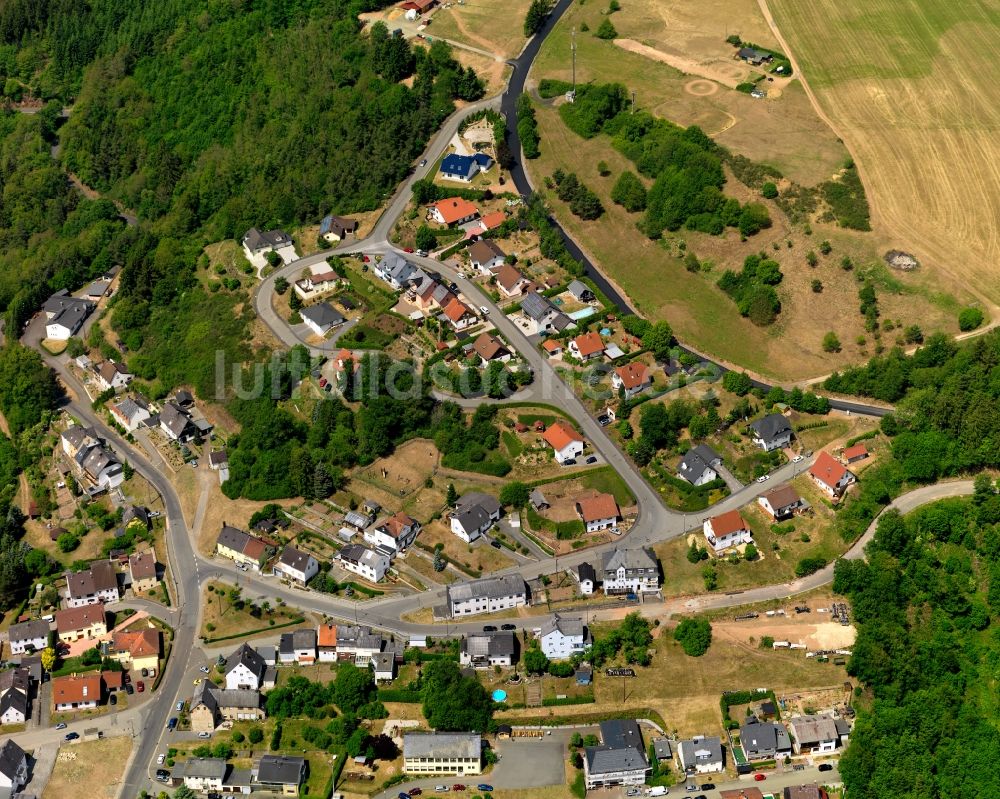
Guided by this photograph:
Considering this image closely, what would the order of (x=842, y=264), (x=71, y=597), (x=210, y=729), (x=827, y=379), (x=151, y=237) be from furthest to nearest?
(x=151, y=237)
(x=842, y=264)
(x=827, y=379)
(x=71, y=597)
(x=210, y=729)

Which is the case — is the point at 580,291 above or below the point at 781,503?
above

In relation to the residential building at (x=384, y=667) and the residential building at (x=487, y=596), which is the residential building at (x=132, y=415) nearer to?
the residential building at (x=487, y=596)

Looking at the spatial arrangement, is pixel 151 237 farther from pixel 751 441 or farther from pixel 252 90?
pixel 751 441

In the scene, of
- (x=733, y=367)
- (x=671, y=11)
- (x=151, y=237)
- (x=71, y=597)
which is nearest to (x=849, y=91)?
(x=671, y=11)

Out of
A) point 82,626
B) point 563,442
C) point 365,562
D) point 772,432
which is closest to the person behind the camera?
point 82,626

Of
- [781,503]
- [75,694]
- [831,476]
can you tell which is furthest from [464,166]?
[75,694]

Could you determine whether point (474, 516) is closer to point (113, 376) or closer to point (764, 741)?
point (764, 741)

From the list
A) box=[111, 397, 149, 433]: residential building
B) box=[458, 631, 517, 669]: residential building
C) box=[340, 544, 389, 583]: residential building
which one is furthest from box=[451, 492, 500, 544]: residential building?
box=[111, 397, 149, 433]: residential building
